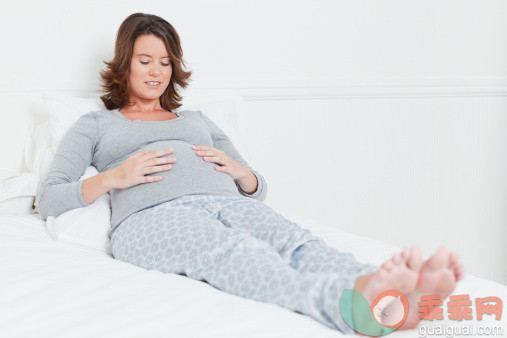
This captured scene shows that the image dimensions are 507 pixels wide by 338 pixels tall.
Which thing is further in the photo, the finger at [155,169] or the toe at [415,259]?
the finger at [155,169]

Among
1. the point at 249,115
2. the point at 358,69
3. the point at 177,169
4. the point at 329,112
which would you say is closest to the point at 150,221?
the point at 177,169

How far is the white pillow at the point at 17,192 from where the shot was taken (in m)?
1.45

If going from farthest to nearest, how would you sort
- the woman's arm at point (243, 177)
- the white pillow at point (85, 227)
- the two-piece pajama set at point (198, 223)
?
the woman's arm at point (243, 177) < the white pillow at point (85, 227) < the two-piece pajama set at point (198, 223)

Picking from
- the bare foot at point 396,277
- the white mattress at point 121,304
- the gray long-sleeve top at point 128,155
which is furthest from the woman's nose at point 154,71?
the bare foot at point 396,277

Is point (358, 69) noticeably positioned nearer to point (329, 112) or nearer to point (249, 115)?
point (329, 112)

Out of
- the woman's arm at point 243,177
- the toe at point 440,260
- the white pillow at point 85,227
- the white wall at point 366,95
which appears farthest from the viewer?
the white wall at point 366,95

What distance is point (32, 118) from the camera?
67.5 inches

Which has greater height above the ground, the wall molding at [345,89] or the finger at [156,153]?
the wall molding at [345,89]

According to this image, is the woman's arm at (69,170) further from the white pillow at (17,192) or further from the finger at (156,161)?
the finger at (156,161)

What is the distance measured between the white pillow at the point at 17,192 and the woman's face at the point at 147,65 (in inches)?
15.4

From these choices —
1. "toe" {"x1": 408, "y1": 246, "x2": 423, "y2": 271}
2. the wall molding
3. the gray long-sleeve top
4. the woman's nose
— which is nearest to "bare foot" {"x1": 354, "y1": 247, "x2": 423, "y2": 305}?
"toe" {"x1": 408, "y1": 246, "x2": 423, "y2": 271}

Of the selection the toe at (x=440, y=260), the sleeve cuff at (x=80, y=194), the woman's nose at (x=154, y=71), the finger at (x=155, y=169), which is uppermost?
the woman's nose at (x=154, y=71)

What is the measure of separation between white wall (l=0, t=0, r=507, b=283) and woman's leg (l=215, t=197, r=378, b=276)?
84 cm

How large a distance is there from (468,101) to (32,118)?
69.3 inches
